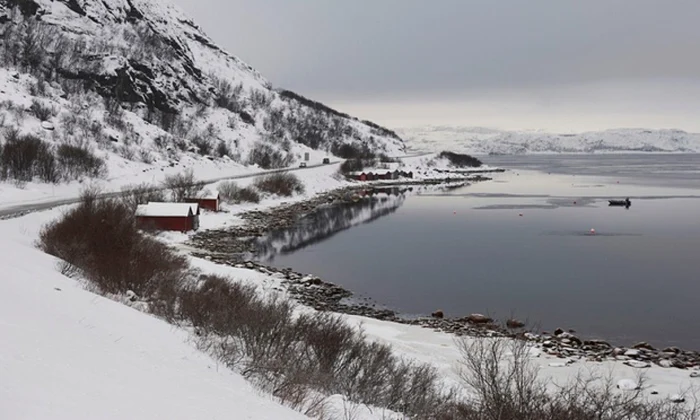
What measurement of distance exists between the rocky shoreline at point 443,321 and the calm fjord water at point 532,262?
3.89ft

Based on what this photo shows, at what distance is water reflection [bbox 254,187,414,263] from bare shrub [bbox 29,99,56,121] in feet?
105

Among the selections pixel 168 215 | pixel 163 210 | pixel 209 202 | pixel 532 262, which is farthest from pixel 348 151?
pixel 532 262

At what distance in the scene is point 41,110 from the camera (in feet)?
216

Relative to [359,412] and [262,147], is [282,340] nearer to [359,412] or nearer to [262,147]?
[359,412]

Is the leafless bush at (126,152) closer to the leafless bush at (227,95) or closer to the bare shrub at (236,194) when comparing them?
Answer: the bare shrub at (236,194)

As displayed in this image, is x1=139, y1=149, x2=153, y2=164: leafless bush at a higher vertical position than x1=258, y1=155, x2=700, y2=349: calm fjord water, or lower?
higher

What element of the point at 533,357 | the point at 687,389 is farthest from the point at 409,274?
the point at 687,389

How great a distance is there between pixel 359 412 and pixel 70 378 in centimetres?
527

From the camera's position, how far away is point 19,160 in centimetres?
4406

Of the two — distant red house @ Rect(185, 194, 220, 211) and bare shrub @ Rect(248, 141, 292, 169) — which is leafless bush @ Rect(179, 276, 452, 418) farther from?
bare shrub @ Rect(248, 141, 292, 169)

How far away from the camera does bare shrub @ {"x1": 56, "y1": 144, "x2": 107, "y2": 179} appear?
161 ft

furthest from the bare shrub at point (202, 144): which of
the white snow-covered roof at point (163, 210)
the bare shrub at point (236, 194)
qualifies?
the white snow-covered roof at point (163, 210)

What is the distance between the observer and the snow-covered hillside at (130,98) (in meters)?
65.7

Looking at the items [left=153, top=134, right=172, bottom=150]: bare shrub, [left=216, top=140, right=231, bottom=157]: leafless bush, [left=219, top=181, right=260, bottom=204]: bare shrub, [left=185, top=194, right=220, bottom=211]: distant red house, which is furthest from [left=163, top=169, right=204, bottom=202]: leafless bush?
[left=216, top=140, right=231, bottom=157]: leafless bush
